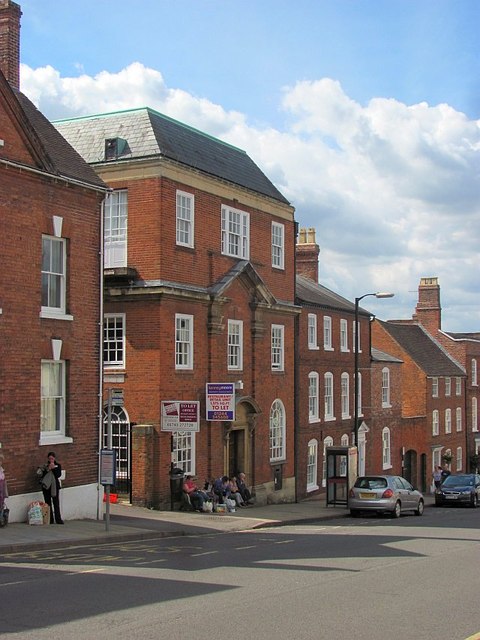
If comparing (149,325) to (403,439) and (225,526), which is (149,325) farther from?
(403,439)

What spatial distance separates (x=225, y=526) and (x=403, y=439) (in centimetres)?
2852

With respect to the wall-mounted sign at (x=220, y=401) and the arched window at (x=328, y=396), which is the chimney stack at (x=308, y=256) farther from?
the wall-mounted sign at (x=220, y=401)

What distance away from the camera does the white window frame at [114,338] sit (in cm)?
2684

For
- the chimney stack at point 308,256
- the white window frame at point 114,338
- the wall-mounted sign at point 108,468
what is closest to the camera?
the wall-mounted sign at point 108,468

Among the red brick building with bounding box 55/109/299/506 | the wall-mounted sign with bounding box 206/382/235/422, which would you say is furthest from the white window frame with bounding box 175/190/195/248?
the wall-mounted sign with bounding box 206/382/235/422

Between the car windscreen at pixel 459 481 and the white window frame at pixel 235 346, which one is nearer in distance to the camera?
the white window frame at pixel 235 346

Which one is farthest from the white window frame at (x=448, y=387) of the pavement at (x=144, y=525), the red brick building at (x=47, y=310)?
the red brick building at (x=47, y=310)

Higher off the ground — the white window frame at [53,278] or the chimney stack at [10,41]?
the chimney stack at [10,41]

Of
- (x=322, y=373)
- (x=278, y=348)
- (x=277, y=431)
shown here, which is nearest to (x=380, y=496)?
(x=277, y=431)

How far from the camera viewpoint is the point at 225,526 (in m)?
23.5

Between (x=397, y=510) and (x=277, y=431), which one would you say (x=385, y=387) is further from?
(x=397, y=510)

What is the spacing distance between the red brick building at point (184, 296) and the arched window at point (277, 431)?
0.09 metres

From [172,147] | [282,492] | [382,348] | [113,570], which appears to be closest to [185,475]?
[282,492]

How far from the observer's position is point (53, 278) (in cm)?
2177
